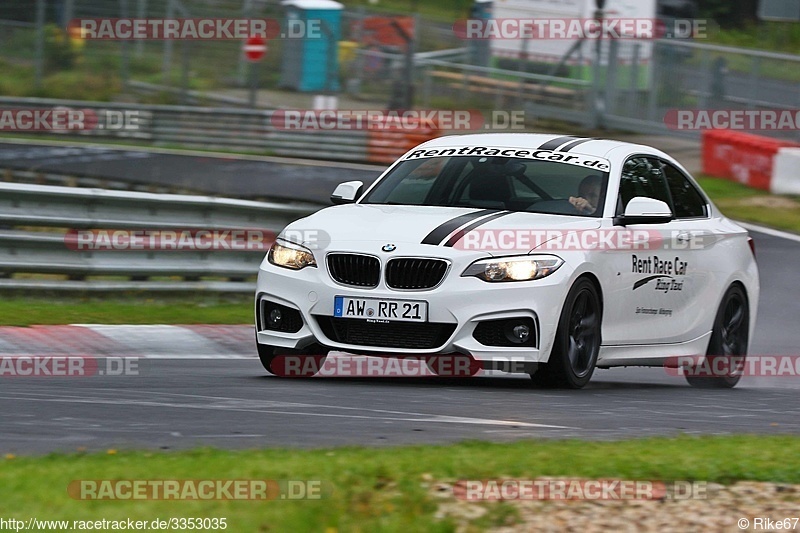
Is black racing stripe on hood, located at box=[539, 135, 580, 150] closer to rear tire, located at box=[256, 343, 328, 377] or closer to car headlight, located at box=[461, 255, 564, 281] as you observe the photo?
car headlight, located at box=[461, 255, 564, 281]

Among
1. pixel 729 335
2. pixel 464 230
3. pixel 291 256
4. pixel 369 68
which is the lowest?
pixel 729 335

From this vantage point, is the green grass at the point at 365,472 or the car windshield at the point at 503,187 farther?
the car windshield at the point at 503,187

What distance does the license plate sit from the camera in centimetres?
810

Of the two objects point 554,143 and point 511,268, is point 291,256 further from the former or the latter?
point 554,143

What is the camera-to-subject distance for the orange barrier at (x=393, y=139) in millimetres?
25422

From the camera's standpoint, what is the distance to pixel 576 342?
28.0ft

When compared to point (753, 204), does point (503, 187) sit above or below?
above

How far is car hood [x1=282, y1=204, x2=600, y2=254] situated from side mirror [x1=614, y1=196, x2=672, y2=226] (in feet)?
0.85

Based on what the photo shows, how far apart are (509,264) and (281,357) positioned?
1.58 metres

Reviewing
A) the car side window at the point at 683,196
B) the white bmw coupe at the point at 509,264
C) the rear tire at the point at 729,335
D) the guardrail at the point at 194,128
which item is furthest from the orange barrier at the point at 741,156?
the white bmw coupe at the point at 509,264

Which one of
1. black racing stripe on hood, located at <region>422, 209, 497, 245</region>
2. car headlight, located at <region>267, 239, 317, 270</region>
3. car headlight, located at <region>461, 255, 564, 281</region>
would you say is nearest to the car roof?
black racing stripe on hood, located at <region>422, 209, 497, 245</region>

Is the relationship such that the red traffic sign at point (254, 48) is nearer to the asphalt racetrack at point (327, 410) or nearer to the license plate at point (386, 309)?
the asphalt racetrack at point (327, 410)

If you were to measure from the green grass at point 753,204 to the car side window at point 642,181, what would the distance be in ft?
32.6

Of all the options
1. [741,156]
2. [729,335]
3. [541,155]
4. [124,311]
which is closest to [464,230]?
[541,155]
